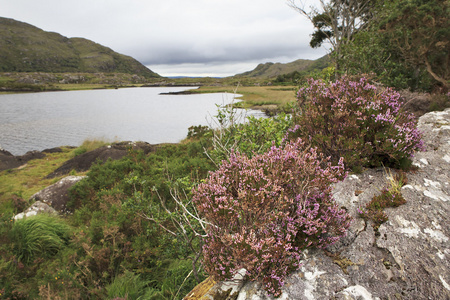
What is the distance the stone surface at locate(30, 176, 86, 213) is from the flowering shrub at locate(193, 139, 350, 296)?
953 centimetres

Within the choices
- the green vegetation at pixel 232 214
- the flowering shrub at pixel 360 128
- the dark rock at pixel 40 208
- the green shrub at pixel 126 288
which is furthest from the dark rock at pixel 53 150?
the flowering shrub at pixel 360 128

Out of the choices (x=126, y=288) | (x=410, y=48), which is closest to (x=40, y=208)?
(x=126, y=288)

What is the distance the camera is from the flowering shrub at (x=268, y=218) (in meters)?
2.65

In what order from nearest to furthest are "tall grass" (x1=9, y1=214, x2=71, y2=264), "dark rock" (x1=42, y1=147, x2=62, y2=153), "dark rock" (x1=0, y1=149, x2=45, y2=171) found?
"tall grass" (x1=9, y1=214, x2=71, y2=264)
"dark rock" (x1=0, y1=149, x2=45, y2=171)
"dark rock" (x1=42, y1=147, x2=62, y2=153)

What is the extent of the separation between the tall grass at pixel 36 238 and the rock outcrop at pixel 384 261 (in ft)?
19.1

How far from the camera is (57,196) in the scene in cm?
1044

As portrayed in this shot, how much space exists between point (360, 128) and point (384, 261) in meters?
2.84

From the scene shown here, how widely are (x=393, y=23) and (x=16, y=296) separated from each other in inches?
751

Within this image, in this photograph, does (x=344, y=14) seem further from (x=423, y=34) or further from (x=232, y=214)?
(x=232, y=214)

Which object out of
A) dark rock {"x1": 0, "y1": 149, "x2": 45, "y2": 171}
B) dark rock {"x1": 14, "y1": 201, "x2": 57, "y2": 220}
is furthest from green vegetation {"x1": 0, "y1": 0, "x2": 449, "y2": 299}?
dark rock {"x1": 0, "y1": 149, "x2": 45, "y2": 171}

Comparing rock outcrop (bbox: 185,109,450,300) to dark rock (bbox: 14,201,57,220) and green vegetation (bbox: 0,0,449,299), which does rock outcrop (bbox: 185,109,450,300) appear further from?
dark rock (bbox: 14,201,57,220)

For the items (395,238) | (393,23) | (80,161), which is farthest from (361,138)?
A: (80,161)

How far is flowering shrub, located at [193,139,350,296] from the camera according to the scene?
2648mm

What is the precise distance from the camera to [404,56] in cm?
1241
